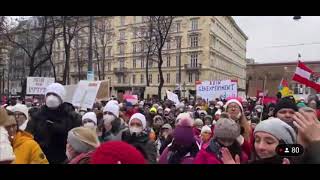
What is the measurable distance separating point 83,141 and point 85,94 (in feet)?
16.7

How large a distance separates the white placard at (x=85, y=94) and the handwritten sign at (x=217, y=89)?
399 cm

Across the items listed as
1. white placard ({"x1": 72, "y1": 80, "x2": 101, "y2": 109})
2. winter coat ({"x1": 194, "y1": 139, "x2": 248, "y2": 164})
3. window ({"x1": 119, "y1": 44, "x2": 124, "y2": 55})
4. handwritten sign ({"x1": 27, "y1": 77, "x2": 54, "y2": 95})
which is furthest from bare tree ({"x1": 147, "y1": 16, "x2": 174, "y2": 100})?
handwritten sign ({"x1": 27, "y1": 77, "x2": 54, "y2": 95})

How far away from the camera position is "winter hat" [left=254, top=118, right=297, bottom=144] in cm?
227

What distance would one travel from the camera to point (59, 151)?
369cm

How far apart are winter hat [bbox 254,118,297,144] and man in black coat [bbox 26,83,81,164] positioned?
6.60 ft

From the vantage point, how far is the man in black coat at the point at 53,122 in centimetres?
396

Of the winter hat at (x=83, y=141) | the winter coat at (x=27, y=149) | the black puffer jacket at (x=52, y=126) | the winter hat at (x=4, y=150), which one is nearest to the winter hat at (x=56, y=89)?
the black puffer jacket at (x=52, y=126)

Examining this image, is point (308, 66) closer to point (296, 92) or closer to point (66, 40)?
point (296, 92)

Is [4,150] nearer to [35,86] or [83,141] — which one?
[83,141]

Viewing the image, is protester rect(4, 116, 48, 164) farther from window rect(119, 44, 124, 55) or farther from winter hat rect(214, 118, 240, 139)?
window rect(119, 44, 124, 55)

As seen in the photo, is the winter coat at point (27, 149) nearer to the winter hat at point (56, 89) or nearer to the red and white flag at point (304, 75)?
the winter hat at point (56, 89)

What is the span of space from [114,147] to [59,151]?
75.6 inches
